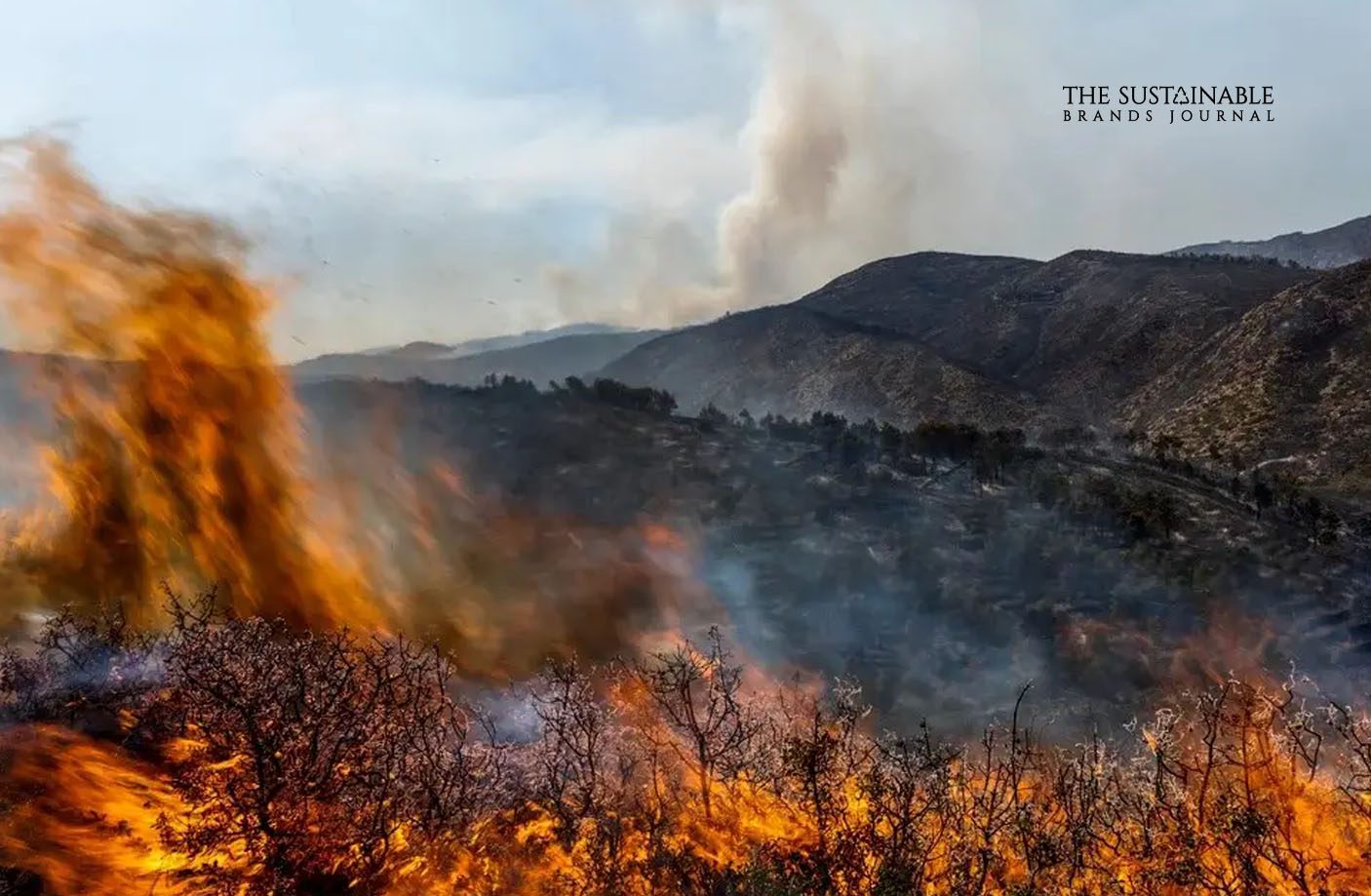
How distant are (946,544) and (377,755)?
46189 millimetres

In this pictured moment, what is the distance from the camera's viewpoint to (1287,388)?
9519 cm

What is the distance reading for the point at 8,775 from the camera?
729 inches

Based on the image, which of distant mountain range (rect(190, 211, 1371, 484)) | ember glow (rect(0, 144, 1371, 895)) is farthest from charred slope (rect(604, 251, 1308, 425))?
ember glow (rect(0, 144, 1371, 895))

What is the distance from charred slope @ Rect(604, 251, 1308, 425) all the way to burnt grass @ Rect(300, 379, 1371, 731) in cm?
5424

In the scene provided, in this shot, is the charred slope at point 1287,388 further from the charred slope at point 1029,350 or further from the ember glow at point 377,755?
the ember glow at point 377,755

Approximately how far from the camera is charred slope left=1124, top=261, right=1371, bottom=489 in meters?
84.2

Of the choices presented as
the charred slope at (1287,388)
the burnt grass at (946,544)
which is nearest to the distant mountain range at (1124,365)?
the charred slope at (1287,388)

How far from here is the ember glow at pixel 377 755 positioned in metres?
19.0

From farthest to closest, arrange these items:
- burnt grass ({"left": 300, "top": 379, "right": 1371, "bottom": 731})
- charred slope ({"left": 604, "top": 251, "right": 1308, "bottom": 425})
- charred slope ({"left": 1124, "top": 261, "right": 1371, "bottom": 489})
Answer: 1. charred slope ({"left": 604, "top": 251, "right": 1308, "bottom": 425})
2. charred slope ({"left": 1124, "top": 261, "right": 1371, "bottom": 489})
3. burnt grass ({"left": 300, "top": 379, "right": 1371, "bottom": 731})

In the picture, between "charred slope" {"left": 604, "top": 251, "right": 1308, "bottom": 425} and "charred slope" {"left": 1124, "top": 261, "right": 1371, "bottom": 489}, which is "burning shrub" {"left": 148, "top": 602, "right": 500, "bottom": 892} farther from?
"charred slope" {"left": 604, "top": 251, "right": 1308, "bottom": 425}

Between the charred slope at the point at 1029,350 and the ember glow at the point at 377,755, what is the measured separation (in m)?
103

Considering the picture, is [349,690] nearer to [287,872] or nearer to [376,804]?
[376,804]

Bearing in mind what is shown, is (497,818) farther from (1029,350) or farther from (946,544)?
(1029,350)

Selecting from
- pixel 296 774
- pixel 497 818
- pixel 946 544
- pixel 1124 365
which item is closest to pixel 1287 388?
pixel 1124 365
